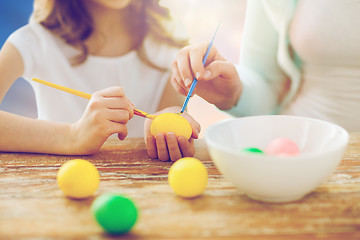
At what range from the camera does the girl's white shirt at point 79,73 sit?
4.24 ft

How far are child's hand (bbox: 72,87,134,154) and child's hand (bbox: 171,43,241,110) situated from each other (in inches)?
6.6

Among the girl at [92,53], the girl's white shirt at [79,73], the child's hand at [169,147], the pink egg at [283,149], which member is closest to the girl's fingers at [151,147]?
the child's hand at [169,147]

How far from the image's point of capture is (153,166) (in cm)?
68

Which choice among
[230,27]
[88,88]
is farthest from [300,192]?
[230,27]

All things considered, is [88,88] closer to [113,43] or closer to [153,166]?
[113,43]

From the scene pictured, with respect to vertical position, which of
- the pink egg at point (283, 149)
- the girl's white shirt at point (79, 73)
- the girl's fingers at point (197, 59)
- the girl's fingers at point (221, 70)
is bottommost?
the girl's white shirt at point (79, 73)

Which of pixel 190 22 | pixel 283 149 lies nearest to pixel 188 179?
pixel 283 149

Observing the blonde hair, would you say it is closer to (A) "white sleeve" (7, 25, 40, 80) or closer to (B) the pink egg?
(A) "white sleeve" (7, 25, 40, 80)

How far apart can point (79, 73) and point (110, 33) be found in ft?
0.70

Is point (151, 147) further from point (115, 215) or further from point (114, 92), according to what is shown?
point (115, 215)

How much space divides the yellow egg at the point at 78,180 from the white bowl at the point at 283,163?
19 cm

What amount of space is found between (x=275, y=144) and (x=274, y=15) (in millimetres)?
795

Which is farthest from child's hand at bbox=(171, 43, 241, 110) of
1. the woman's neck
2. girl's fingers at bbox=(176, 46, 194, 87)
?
the woman's neck

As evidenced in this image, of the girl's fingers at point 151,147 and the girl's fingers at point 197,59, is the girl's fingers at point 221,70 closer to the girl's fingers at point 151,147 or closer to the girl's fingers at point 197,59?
the girl's fingers at point 197,59
